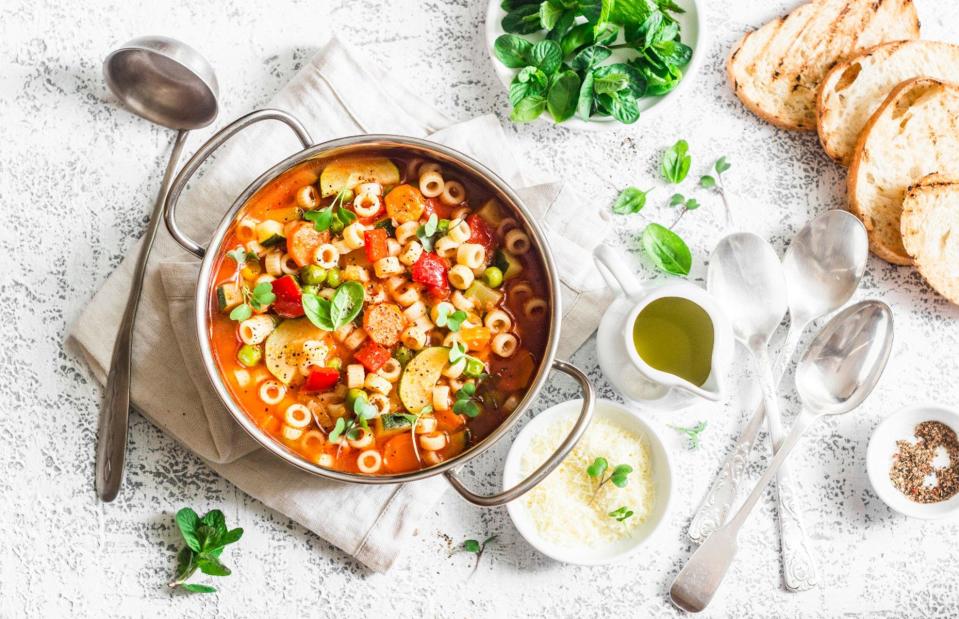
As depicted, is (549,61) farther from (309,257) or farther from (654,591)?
(654,591)

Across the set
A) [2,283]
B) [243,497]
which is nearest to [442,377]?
[243,497]

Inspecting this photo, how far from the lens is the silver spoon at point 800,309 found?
287cm

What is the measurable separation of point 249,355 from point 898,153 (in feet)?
7.82

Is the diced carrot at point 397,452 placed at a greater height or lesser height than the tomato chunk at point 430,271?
lesser

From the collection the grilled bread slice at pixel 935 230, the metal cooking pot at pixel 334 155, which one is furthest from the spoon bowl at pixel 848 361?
the metal cooking pot at pixel 334 155

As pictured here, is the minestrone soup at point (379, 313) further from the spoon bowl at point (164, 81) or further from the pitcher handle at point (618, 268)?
the spoon bowl at point (164, 81)

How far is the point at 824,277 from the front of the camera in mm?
2891

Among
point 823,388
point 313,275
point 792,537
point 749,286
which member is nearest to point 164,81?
point 313,275

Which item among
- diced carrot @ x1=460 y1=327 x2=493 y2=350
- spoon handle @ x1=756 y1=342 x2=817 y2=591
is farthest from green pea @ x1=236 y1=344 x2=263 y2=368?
spoon handle @ x1=756 y1=342 x2=817 y2=591

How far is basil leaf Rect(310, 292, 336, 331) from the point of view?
2.50 m

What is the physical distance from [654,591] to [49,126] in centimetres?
270

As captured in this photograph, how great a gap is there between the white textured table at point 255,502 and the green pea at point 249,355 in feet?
1.73

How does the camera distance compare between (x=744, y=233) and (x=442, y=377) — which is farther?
(x=744, y=233)

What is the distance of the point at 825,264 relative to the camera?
9.48 ft
